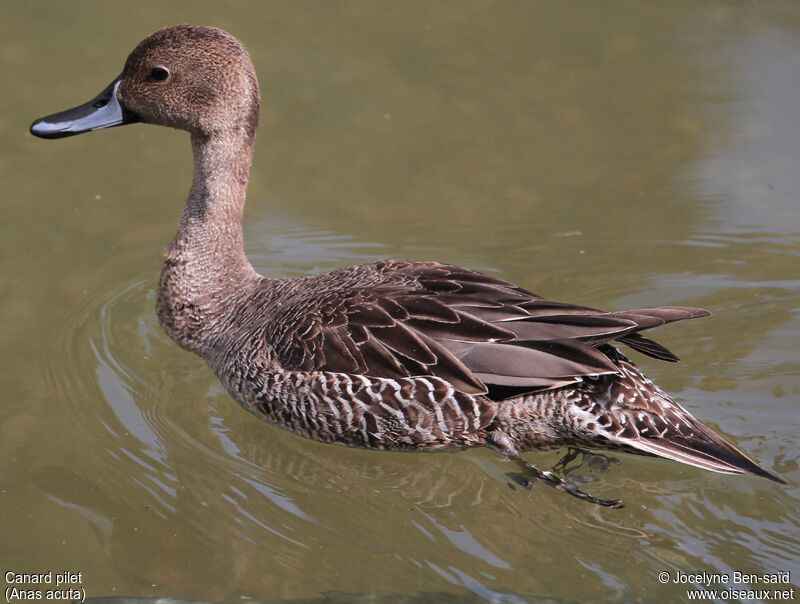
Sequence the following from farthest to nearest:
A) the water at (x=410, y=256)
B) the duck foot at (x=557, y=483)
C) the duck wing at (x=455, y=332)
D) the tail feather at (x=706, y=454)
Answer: the duck foot at (x=557, y=483), the duck wing at (x=455, y=332), the water at (x=410, y=256), the tail feather at (x=706, y=454)

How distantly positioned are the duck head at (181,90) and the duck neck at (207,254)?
0.48ft

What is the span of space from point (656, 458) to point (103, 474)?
313 centimetres

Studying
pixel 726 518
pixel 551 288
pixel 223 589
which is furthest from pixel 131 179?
pixel 726 518

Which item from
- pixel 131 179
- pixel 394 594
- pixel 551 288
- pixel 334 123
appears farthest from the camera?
pixel 334 123

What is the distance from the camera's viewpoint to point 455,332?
226 inches

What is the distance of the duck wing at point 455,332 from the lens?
5.51 m

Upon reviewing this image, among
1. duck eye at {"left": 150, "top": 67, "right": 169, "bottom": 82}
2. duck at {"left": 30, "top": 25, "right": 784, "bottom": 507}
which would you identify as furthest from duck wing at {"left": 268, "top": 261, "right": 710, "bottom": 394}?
duck eye at {"left": 150, "top": 67, "right": 169, "bottom": 82}

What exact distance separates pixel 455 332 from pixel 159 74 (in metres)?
2.55

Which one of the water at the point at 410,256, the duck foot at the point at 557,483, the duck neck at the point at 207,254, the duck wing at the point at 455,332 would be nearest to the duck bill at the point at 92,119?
the duck neck at the point at 207,254

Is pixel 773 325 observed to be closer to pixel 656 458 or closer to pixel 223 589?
pixel 656 458

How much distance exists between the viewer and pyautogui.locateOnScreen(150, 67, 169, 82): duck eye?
6551 mm

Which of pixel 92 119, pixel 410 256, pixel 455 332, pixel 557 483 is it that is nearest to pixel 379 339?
pixel 455 332

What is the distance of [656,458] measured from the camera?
5.98m

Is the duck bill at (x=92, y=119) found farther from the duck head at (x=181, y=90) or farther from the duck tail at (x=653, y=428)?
the duck tail at (x=653, y=428)
